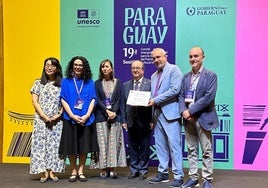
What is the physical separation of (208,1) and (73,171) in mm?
2861

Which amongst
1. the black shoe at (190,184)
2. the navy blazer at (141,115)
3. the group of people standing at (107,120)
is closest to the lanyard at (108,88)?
the group of people standing at (107,120)

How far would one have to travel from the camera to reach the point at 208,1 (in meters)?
5.12

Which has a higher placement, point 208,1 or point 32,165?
point 208,1

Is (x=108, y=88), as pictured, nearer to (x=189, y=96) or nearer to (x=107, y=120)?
(x=107, y=120)

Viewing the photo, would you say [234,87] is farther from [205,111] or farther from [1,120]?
[1,120]

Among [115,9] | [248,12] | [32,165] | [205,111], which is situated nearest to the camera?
[205,111]

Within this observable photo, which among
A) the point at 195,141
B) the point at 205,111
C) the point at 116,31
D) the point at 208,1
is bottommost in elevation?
the point at 195,141

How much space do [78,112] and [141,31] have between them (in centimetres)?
163

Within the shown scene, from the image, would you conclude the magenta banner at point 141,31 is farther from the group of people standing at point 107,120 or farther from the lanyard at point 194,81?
the lanyard at point 194,81

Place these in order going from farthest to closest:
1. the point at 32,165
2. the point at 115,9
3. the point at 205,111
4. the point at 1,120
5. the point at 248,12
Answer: the point at 1,120 → the point at 115,9 → the point at 248,12 → the point at 32,165 → the point at 205,111

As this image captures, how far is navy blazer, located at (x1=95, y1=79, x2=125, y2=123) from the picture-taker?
4465mm

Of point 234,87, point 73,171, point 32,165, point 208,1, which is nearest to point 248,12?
point 208,1

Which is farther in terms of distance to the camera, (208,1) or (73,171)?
(208,1)

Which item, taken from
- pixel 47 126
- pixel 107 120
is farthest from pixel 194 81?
pixel 47 126
